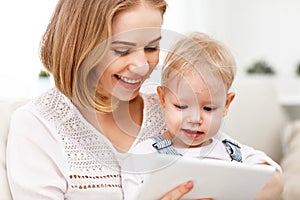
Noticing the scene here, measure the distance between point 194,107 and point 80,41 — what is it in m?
0.31

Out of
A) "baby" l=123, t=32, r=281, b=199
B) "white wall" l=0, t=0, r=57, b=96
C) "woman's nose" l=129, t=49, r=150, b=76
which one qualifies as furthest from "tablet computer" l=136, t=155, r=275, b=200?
"white wall" l=0, t=0, r=57, b=96

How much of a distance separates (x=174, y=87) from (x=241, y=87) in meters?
1.05

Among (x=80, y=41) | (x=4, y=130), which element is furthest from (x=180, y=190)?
(x=4, y=130)

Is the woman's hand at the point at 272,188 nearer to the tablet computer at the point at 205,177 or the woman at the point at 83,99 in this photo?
the tablet computer at the point at 205,177

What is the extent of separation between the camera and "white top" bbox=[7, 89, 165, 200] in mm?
1291

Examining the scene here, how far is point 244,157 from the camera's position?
141 cm

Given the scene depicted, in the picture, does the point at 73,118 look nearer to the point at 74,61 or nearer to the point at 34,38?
the point at 74,61

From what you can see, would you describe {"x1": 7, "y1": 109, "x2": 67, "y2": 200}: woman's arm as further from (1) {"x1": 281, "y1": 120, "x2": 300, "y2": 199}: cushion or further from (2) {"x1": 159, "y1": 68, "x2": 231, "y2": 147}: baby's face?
(1) {"x1": 281, "y1": 120, "x2": 300, "y2": 199}: cushion

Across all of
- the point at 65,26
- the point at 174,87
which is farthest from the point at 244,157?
the point at 65,26

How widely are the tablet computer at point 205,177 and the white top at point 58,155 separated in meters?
0.20

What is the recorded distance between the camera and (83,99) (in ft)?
4.44

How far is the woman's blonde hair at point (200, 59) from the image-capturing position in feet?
4.23

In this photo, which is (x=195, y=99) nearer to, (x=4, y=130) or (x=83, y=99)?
(x=83, y=99)

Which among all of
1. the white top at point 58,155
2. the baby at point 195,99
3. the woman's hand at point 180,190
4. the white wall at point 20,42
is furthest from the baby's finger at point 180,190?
the white wall at point 20,42
